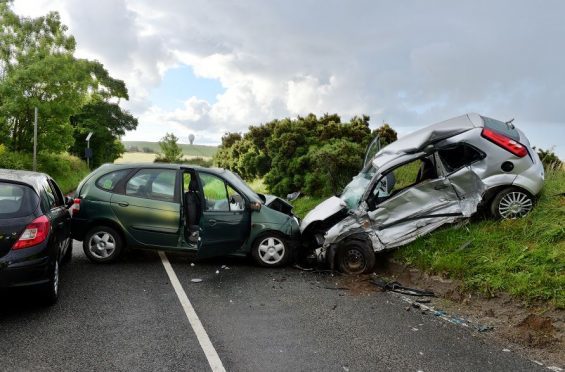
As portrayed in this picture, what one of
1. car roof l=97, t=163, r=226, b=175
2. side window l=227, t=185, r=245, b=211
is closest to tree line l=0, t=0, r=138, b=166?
car roof l=97, t=163, r=226, b=175

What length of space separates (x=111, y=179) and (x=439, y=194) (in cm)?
571

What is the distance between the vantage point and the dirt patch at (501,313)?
5285 millimetres

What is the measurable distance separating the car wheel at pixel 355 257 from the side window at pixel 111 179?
13.2 ft

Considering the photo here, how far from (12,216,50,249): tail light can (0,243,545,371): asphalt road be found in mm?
556

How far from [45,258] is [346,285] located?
14.1 ft

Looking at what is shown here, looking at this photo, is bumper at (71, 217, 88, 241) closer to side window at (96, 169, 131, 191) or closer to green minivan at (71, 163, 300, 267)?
green minivan at (71, 163, 300, 267)

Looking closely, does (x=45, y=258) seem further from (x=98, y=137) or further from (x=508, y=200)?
(x=98, y=137)

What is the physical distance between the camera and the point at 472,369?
184 inches

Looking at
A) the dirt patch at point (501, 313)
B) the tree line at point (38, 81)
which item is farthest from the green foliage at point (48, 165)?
the dirt patch at point (501, 313)

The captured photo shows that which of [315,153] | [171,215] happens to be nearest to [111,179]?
[171,215]

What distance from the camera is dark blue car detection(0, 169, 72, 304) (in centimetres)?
542

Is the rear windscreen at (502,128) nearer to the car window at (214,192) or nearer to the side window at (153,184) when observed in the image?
the car window at (214,192)

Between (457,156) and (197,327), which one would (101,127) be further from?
(197,327)

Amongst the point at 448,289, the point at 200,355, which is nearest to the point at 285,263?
the point at 448,289
